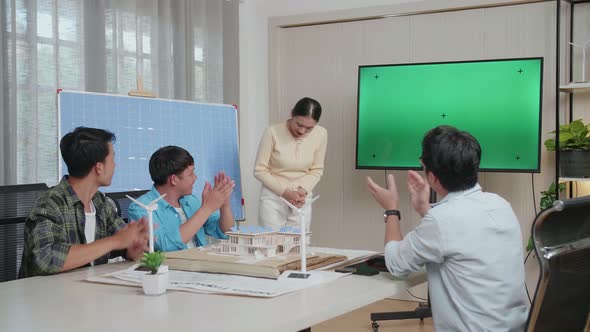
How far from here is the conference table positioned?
1630mm

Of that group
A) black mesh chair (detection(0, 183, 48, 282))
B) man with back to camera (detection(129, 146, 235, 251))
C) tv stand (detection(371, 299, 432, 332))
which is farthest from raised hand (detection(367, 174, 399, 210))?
tv stand (detection(371, 299, 432, 332))

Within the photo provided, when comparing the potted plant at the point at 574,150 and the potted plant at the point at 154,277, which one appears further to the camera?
the potted plant at the point at 574,150

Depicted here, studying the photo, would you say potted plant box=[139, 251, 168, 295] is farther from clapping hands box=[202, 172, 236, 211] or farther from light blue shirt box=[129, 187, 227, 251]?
clapping hands box=[202, 172, 236, 211]

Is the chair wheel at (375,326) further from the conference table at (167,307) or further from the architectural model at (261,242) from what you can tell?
the conference table at (167,307)

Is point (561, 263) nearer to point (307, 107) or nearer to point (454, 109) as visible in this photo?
point (307, 107)

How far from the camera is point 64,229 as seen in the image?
234cm

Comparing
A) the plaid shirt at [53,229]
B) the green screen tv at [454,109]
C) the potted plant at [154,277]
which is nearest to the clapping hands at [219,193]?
the plaid shirt at [53,229]

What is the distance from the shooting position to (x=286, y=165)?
4.39 meters

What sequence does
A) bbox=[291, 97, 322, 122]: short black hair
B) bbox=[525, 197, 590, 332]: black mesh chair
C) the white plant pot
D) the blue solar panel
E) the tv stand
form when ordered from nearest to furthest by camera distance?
bbox=[525, 197, 590, 332]: black mesh chair, the white plant pot, the blue solar panel, bbox=[291, 97, 322, 122]: short black hair, the tv stand

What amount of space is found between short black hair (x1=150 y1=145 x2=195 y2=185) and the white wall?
2504 mm

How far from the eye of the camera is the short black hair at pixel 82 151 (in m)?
2.44

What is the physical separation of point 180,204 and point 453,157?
4.15 ft

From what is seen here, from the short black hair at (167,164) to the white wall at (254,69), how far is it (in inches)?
98.6

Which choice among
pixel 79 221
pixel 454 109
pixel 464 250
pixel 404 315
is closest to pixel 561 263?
pixel 464 250
